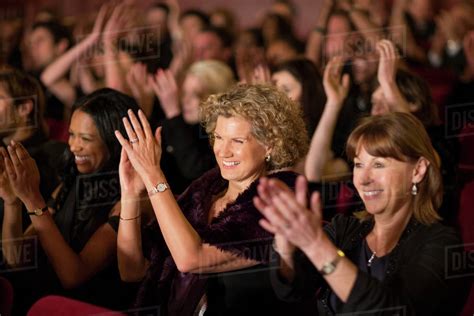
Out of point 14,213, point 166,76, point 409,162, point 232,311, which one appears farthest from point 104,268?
point 166,76

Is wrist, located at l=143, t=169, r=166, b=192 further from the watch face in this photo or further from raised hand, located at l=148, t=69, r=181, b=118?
raised hand, located at l=148, t=69, r=181, b=118

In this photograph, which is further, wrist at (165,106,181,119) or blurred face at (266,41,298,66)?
blurred face at (266,41,298,66)

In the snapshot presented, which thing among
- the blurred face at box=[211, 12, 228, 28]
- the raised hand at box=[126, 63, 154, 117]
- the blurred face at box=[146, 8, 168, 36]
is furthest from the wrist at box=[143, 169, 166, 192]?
the blurred face at box=[211, 12, 228, 28]

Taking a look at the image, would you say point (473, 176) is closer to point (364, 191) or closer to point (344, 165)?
point (344, 165)

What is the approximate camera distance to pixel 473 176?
2.52 metres

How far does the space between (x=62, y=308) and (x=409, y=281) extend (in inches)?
28.0

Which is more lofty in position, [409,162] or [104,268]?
[409,162]

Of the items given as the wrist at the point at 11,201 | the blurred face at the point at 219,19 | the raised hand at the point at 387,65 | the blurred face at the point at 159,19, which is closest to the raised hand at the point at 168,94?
the raised hand at the point at 387,65

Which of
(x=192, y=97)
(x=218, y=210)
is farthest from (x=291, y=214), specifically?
(x=192, y=97)

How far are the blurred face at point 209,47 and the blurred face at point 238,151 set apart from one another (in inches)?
85.2

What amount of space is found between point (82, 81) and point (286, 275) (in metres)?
2.53

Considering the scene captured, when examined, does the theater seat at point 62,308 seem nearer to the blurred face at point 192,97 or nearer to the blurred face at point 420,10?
the blurred face at point 192,97

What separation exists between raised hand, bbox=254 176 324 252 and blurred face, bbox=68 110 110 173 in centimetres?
92

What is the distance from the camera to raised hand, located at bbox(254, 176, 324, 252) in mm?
1361
